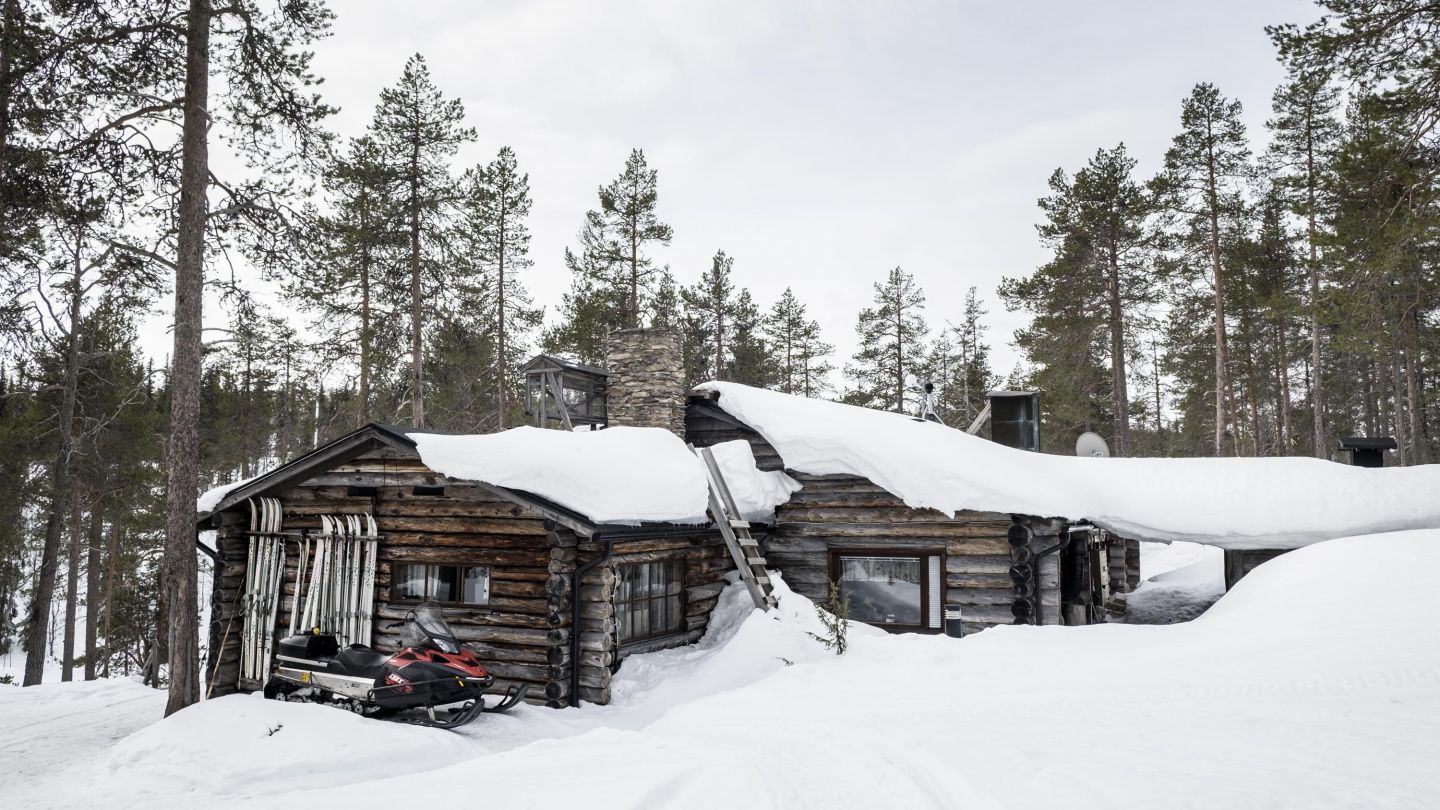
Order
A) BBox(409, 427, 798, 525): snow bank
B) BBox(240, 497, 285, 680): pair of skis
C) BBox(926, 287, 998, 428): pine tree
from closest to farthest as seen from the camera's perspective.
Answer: BBox(409, 427, 798, 525): snow bank, BBox(240, 497, 285, 680): pair of skis, BBox(926, 287, 998, 428): pine tree

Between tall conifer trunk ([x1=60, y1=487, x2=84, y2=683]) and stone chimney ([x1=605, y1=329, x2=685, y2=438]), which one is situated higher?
stone chimney ([x1=605, y1=329, x2=685, y2=438])

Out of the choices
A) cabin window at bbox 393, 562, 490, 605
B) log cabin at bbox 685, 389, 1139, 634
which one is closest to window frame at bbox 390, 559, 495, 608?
cabin window at bbox 393, 562, 490, 605

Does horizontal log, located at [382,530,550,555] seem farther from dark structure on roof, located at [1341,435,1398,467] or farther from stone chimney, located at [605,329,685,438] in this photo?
dark structure on roof, located at [1341,435,1398,467]

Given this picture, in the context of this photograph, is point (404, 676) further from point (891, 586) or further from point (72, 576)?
point (72, 576)

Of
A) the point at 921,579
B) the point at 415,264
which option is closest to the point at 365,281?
the point at 415,264

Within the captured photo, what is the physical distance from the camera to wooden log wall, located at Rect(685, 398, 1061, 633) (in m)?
12.1

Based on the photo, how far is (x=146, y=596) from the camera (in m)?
26.5

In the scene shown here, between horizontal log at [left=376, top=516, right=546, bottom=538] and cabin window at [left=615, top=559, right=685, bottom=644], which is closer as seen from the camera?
horizontal log at [left=376, top=516, right=546, bottom=538]

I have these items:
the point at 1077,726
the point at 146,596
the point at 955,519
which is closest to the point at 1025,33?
the point at 955,519

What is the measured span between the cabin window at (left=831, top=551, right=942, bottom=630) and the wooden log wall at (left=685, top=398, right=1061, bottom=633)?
20 cm

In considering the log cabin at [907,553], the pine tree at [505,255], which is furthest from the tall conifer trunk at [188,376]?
the pine tree at [505,255]

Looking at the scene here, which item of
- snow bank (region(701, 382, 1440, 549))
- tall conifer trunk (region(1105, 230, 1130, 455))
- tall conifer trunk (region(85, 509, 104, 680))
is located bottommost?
tall conifer trunk (region(85, 509, 104, 680))

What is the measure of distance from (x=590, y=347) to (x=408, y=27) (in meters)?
11.2

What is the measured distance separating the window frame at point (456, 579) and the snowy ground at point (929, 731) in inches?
70.6
